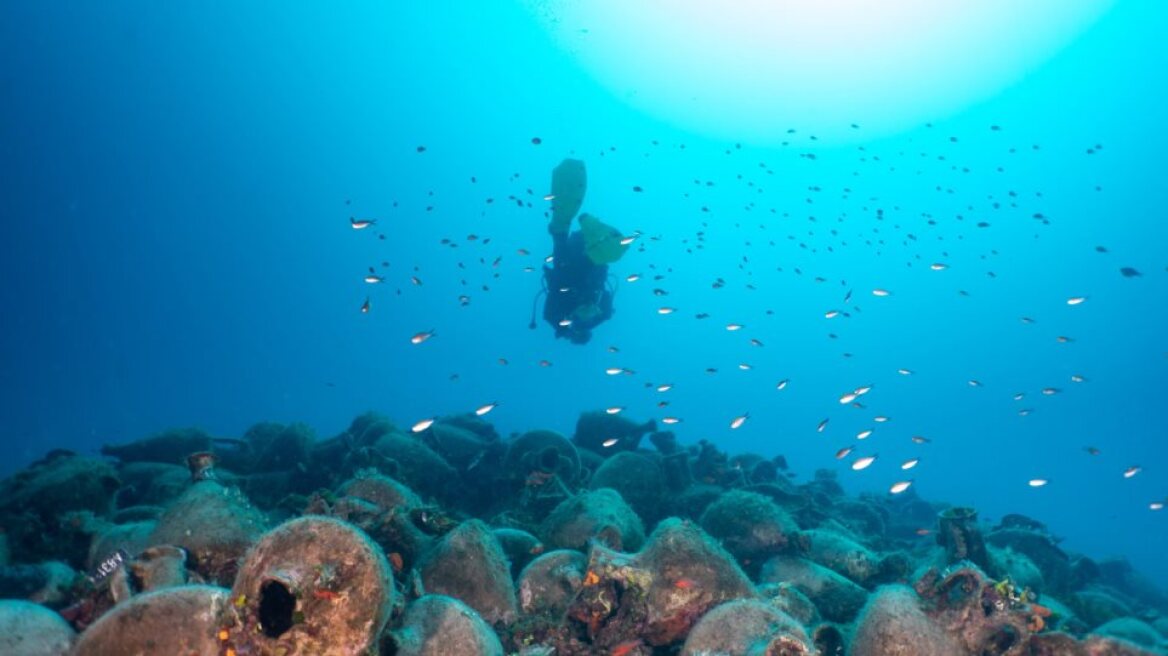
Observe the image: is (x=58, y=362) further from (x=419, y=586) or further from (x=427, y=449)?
(x=419, y=586)

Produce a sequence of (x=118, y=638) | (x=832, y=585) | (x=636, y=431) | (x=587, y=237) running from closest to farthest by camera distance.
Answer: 1. (x=118, y=638)
2. (x=832, y=585)
3. (x=636, y=431)
4. (x=587, y=237)

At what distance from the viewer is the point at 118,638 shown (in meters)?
3.87

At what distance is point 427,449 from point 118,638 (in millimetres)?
9111

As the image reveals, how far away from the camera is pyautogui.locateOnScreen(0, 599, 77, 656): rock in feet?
13.2

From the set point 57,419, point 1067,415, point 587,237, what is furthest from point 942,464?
point 57,419

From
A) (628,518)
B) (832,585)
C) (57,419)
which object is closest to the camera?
(832,585)

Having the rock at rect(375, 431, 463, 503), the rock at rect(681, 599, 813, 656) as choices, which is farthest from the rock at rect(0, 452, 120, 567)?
the rock at rect(681, 599, 813, 656)

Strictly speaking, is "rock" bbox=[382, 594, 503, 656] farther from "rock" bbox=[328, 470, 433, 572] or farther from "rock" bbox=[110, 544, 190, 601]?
"rock" bbox=[110, 544, 190, 601]

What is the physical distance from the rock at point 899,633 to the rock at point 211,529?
5.83 m

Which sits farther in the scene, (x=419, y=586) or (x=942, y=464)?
(x=942, y=464)

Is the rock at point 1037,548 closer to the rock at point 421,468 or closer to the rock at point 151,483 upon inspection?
the rock at point 421,468

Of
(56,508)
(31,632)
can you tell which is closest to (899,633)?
(31,632)

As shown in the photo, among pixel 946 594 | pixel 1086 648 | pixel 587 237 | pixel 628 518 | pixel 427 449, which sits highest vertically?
pixel 587 237

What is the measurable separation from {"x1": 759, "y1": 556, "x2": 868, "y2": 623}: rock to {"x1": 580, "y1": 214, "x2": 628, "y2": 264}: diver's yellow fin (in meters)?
13.3
